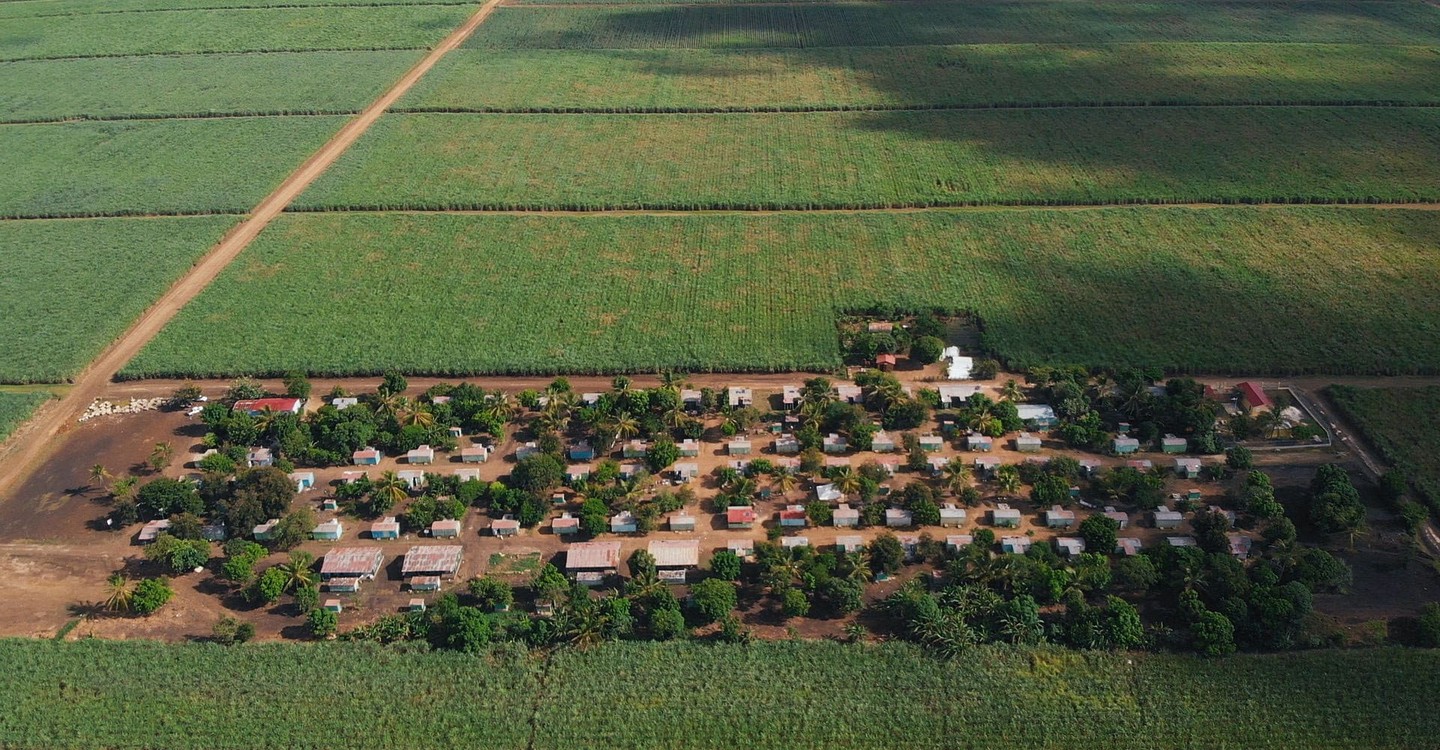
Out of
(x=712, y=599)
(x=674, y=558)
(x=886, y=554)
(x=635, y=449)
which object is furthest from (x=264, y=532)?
(x=886, y=554)

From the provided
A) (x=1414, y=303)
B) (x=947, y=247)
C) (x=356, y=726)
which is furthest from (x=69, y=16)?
(x=1414, y=303)

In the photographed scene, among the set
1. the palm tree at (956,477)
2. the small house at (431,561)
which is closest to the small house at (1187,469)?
the palm tree at (956,477)

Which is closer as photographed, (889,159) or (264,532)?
(264,532)

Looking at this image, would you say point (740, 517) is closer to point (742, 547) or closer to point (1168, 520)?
point (742, 547)

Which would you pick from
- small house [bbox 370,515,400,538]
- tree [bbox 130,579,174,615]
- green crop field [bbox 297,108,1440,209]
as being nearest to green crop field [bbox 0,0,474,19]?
green crop field [bbox 297,108,1440,209]

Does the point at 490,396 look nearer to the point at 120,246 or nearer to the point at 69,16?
the point at 120,246

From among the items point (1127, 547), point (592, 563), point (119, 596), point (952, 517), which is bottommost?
point (1127, 547)

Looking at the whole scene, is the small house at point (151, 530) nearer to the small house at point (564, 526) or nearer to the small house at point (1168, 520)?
the small house at point (564, 526)
